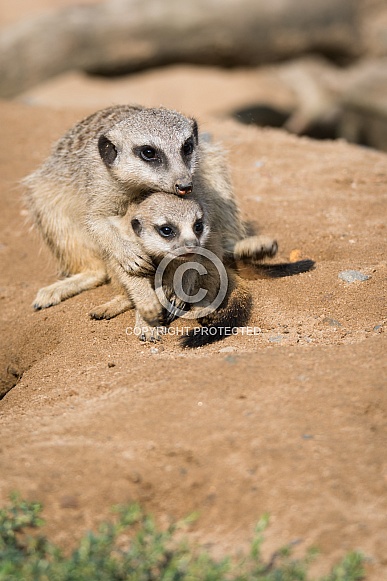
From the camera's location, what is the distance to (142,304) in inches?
146

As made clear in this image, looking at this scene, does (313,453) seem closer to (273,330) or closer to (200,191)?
(273,330)

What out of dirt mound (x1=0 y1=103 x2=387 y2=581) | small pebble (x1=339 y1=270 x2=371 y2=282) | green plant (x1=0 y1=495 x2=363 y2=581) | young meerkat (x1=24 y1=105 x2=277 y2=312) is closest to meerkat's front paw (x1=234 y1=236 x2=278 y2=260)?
young meerkat (x1=24 y1=105 x2=277 y2=312)

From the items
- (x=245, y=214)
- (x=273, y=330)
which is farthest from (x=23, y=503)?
(x=245, y=214)

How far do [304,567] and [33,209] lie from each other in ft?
9.98

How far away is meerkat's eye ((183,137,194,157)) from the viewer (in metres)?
3.74

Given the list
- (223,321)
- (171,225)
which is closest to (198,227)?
(171,225)

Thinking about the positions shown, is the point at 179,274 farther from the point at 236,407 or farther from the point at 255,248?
the point at 236,407

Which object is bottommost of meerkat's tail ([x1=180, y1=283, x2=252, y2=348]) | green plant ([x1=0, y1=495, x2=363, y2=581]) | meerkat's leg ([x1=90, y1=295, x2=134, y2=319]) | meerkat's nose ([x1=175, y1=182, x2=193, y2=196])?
meerkat's leg ([x1=90, y1=295, x2=134, y2=319])

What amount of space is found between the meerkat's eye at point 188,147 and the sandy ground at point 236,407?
2.57ft

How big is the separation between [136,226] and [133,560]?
1886mm

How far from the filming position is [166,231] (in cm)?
347

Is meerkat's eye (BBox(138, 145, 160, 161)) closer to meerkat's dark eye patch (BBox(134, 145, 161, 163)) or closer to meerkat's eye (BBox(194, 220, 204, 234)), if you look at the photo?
meerkat's dark eye patch (BBox(134, 145, 161, 163))

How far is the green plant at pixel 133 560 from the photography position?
199 cm

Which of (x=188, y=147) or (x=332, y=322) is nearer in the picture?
(x=332, y=322)
